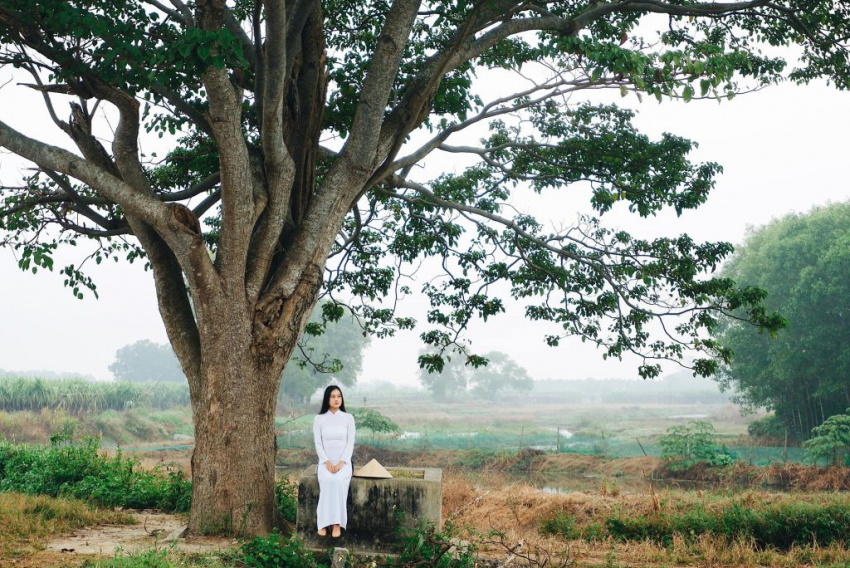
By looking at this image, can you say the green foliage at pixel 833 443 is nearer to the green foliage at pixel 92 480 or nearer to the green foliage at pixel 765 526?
the green foliage at pixel 765 526

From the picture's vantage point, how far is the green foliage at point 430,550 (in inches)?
272

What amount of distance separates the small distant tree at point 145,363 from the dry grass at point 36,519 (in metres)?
80.1

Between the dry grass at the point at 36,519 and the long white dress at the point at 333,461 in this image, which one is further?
the dry grass at the point at 36,519

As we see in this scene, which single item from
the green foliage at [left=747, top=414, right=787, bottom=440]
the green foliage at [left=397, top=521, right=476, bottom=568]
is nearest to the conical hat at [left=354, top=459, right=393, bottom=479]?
the green foliage at [left=397, top=521, right=476, bottom=568]

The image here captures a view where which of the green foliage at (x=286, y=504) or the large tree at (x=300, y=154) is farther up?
the large tree at (x=300, y=154)

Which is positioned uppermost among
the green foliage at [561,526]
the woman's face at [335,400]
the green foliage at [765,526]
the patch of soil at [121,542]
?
the woman's face at [335,400]

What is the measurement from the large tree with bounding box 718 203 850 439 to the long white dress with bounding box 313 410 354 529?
23.2 metres

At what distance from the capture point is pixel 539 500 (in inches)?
515

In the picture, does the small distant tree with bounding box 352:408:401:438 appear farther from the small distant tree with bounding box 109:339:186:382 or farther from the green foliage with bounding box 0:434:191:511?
the small distant tree with bounding box 109:339:186:382

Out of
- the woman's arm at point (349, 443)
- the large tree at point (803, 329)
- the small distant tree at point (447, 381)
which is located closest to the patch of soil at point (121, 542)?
the woman's arm at point (349, 443)

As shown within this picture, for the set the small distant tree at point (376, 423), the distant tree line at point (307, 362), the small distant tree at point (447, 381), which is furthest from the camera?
the small distant tree at point (447, 381)

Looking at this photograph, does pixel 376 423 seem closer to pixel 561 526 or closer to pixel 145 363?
pixel 561 526

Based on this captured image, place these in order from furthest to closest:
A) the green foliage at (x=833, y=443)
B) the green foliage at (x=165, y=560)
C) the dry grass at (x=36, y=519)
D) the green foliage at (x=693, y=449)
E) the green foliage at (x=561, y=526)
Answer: the green foliage at (x=693, y=449), the green foliage at (x=833, y=443), the green foliage at (x=561, y=526), the dry grass at (x=36, y=519), the green foliage at (x=165, y=560)

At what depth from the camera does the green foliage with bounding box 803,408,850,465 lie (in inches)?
867
